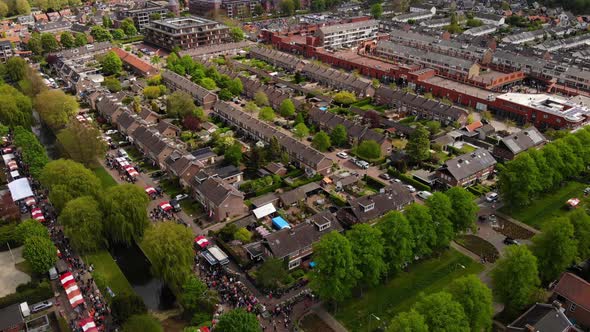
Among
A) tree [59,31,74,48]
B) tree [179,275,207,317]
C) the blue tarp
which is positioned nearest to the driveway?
tree [179,275,207,317]

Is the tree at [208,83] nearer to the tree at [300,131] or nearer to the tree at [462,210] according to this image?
the tree at [300,131]

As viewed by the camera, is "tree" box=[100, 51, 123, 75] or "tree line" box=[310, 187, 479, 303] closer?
"tree line" box=[310, 187, 479, 303]

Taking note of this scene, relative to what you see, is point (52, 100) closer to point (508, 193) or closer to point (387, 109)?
point (387, 109)

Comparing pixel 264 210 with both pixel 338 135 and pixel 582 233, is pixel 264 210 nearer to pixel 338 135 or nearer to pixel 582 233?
pixel 338 135

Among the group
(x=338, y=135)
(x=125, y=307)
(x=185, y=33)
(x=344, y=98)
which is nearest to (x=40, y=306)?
(x=125, y=307)

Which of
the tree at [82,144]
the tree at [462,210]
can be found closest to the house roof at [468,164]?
the tree at [462,210]

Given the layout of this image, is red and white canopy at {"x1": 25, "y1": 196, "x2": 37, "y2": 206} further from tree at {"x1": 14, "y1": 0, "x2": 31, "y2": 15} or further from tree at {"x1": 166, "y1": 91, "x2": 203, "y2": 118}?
tree at {"x1": 14, "y1": 0, "x2": 31, "y2": 15}
